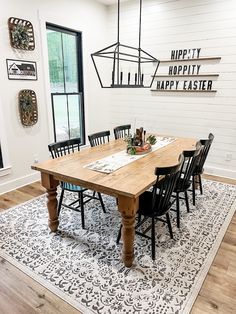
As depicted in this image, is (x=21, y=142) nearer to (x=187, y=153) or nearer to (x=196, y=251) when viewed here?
(x=187, y=153)

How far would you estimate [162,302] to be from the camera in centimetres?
175

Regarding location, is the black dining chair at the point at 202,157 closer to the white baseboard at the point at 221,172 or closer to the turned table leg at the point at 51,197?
the white baseboard at the point at 221,172

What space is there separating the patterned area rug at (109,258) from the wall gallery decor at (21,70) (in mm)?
1852

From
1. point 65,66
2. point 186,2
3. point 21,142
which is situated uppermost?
point 186,2

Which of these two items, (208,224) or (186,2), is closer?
(208,224)

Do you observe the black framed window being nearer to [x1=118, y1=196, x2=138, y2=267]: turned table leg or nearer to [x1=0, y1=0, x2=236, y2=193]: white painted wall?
[x1=0, y1=0, x2=236, y2=193]: white painted wall

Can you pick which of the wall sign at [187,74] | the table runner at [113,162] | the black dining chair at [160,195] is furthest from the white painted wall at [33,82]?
the black dining chair at [160,195]

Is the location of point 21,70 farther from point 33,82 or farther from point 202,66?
point 202,66

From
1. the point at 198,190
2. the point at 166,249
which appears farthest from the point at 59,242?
the point at 198,190

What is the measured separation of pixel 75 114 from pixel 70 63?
0.92 metres

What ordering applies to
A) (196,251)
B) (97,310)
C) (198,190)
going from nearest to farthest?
1. (97,310)
2. (196,251)
3. (198,190)

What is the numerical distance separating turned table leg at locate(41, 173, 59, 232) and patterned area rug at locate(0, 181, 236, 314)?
113 mm

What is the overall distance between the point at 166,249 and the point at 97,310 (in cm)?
90

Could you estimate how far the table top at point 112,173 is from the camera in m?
1.90
